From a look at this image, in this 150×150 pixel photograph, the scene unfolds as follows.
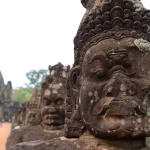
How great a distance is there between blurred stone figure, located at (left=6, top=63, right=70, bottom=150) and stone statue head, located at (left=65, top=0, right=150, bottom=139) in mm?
2517

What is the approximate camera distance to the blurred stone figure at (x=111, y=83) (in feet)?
6.80

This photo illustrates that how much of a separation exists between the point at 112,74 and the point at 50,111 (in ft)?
9.85

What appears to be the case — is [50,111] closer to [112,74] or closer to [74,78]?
[74,78]

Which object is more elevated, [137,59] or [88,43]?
[88,43]

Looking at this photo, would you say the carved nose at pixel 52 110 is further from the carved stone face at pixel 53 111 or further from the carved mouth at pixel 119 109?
the carved mouth at pixel 119 109

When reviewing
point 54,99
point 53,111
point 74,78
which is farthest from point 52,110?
point 74,78

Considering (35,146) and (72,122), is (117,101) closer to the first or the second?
(72,122)

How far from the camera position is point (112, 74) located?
2225 millimetres

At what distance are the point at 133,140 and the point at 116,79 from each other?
1.79 ft

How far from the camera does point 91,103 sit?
2227 mm

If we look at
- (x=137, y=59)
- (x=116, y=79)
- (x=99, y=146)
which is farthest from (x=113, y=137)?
(x=137, y=59)

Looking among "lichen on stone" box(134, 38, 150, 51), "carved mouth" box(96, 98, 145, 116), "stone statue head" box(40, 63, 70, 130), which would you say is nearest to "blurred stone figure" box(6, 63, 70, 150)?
"stone statue head" box(40, 63, 70, 130)

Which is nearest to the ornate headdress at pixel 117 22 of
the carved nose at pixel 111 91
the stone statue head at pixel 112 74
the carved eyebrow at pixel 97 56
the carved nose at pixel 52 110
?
the stone statue head at pixel 112 74

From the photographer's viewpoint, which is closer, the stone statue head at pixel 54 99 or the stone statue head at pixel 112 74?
the stone statue head at pixel 112 74
